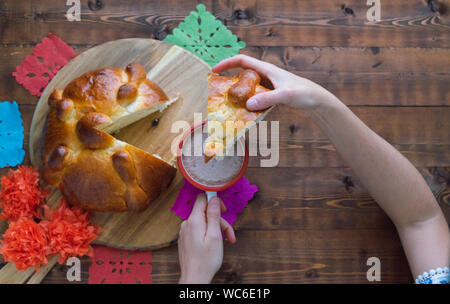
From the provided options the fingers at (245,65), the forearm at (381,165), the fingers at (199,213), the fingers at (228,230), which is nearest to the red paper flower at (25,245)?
the fingers at (199,213)

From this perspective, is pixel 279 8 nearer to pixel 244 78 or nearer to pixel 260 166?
pixel 244 78

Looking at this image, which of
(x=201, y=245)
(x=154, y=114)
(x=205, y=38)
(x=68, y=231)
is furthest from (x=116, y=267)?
(x=205, y=38)

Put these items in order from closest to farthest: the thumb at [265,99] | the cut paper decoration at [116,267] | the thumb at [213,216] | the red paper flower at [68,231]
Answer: the thumb at [265,99] < the thumb at [213,216] < the red paper flower at [68,231] < the cut paper decoration at [116,267]

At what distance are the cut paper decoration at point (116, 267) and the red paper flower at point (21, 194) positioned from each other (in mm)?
403

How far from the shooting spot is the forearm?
1820mm

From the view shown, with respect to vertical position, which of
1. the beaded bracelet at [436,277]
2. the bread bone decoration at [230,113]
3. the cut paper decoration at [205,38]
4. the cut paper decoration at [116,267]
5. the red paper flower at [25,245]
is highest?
the cut paper decoration at [205,38]

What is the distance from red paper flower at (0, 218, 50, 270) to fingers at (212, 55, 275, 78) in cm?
127

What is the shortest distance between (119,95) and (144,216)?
2.18 feet

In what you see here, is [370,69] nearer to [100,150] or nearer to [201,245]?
[201,245]

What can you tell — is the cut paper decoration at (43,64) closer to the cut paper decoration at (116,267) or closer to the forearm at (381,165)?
the cut paper decoration at (116,267)

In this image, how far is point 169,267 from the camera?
205 cm

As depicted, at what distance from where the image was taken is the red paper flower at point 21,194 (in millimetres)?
1951

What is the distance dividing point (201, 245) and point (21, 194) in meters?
1.03

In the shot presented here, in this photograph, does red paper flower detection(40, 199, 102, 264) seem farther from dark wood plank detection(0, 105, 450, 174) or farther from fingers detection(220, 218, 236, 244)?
fingers detection(220, 218, 236, 244)
